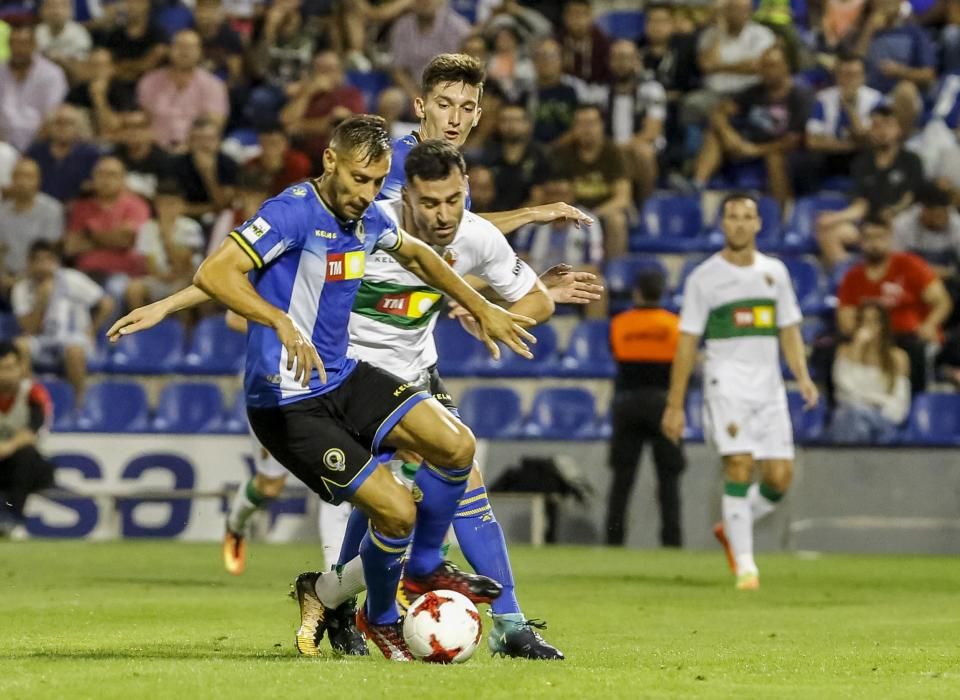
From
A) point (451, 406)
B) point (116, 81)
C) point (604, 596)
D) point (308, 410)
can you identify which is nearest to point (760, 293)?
point (604, 596)

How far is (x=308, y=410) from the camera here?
6.65m

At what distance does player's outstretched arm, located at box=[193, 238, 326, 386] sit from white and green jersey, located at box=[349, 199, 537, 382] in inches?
47.4

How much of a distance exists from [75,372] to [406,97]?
15.7ft

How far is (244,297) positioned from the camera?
6359 millimetres

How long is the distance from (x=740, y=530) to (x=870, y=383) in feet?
13.0

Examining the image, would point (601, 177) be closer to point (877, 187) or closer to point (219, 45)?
point (877, 187)

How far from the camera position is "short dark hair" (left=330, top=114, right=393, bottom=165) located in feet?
21.7

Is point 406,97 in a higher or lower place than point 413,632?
higher

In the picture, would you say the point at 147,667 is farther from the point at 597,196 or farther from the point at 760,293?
the point at 597,196

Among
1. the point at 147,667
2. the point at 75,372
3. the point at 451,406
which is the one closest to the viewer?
the point at 147,667

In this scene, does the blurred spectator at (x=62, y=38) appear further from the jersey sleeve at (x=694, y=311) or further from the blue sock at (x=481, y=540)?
the blue sock at (x=481, y=540)

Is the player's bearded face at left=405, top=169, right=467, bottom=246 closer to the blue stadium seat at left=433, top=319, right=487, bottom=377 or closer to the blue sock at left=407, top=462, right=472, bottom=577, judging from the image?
the blue sock at left=407, top=462, right=472, bottom=577

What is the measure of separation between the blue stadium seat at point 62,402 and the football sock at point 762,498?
24.0ft

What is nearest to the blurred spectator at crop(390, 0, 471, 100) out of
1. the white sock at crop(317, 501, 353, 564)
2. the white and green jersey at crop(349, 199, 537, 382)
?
the white sock at crop(317, 501, 353, 564)
